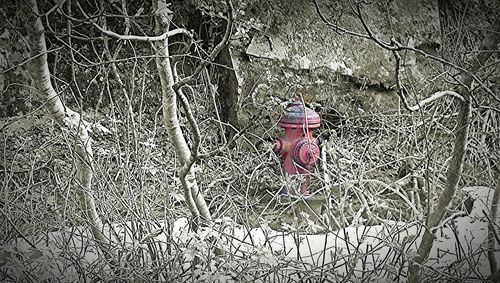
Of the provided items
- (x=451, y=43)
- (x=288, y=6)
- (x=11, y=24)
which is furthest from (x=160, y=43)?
(x=451, y=43)

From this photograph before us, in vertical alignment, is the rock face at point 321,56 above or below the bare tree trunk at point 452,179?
above

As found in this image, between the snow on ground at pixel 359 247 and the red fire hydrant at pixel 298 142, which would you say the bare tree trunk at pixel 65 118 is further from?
the red fire hydrant at pixel 298 142

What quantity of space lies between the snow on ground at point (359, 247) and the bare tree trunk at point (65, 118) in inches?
3.3

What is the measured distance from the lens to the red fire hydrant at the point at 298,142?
3193 millimetres

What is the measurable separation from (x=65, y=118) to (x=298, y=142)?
1765mm

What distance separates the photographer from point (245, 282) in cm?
171

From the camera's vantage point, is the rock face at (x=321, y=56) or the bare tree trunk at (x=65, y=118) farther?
the rock face at (x=321, y=56)

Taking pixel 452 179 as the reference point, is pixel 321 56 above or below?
above

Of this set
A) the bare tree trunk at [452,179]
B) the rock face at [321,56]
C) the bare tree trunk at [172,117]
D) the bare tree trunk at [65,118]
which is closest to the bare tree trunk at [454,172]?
the bare tree trunk at [452,179]

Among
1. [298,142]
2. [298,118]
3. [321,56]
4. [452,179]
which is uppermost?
[321,56]

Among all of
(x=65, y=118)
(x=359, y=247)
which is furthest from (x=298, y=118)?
(x=65, y=118)

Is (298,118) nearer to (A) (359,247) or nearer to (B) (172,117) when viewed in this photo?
(A) (359,247)

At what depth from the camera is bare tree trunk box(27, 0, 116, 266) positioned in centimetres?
176

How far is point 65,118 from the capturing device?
1914 millimetres
